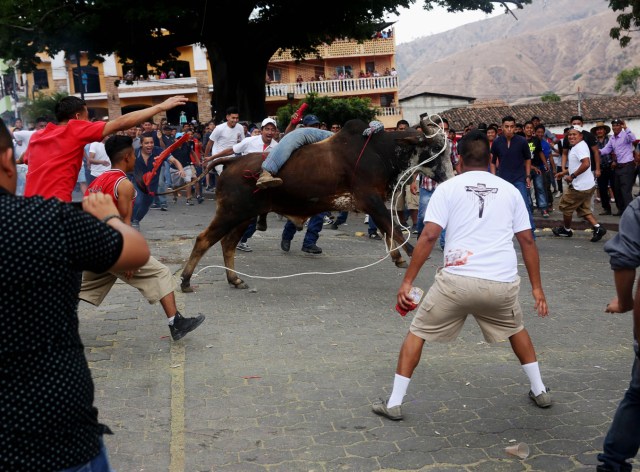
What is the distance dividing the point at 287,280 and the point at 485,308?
4.90 metres

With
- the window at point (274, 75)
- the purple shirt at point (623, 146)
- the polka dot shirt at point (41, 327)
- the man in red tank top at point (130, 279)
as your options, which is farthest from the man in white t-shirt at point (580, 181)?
the window at point (274, 75)

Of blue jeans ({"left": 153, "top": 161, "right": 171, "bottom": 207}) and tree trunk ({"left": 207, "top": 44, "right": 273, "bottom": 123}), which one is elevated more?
tree trunk ({"left": 207, "top": 44, "right": 273, "bottom": 123})

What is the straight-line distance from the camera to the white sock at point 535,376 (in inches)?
Result: 197

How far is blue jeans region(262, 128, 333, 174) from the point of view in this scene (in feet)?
28.7

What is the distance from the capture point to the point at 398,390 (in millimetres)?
4883

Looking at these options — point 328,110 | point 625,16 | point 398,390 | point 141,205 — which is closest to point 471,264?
point 398,390

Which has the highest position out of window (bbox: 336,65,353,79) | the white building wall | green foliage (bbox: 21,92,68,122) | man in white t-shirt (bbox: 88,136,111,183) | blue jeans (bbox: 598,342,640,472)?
window (bbox: 336,65,353,79)

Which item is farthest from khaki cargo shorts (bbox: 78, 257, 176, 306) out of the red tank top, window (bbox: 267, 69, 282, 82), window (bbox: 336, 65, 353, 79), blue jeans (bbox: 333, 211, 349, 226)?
window (bbox: 336, 65, 353, 79)

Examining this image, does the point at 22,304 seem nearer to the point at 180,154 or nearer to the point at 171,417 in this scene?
the point at 171,417

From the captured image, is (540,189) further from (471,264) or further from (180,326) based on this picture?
(471,264)

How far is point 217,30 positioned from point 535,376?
18753mm

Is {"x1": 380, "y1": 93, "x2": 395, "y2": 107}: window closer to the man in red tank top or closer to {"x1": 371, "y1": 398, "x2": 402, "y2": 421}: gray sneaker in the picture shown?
the man in red tank top

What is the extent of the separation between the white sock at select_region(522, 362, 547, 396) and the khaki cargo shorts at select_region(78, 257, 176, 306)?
3.02 metres

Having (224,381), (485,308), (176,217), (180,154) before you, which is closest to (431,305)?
(485,308)
